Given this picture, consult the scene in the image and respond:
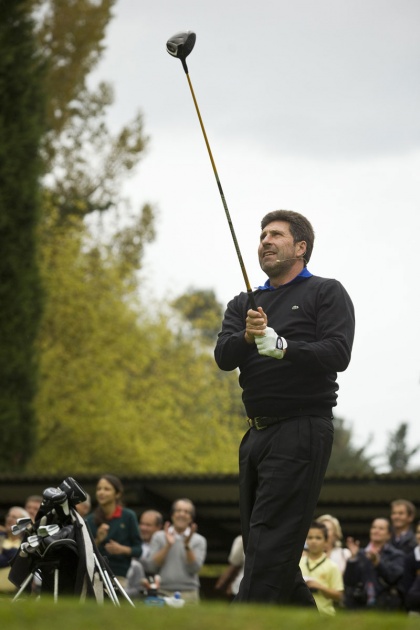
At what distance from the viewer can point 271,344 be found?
5.85m

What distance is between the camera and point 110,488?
11289 millimetres

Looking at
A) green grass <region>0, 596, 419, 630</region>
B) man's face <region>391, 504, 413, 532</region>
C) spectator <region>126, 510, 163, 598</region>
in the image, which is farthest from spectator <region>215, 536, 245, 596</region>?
green grass <region>0, 596, 419, 630</region>

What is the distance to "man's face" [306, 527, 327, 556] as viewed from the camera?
11.2 m

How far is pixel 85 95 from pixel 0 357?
14.1 m

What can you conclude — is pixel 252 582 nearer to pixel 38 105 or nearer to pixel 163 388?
pixel 38 105

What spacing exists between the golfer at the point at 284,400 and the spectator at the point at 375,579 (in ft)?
17.5

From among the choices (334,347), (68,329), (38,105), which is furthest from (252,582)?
(68,329)

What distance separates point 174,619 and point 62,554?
14.6ft

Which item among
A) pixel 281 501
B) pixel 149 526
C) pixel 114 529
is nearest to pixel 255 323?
pixel 281 501

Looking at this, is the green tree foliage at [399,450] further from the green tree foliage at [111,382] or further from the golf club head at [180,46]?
the golf club head at [180,46]

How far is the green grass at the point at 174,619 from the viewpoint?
114 inches

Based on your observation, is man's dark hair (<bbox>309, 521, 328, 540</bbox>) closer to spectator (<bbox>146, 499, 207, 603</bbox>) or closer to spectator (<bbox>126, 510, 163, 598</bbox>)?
spectator (<bbox>146, 499, 207, 603</bbox>)

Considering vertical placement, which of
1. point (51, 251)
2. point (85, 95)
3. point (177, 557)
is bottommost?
point (177, 557)

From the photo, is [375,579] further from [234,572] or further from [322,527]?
[234,572]
